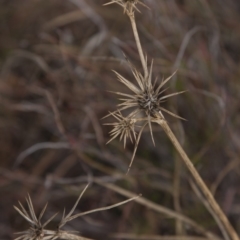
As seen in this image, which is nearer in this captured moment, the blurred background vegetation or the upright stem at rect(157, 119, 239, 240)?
the upright stem at rect(157, 119, 239, 240)

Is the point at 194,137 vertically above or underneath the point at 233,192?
above

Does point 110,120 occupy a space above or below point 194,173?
above

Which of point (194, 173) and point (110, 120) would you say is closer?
point (194, 173)

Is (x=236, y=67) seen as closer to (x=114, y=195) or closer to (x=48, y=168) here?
(x=114, y=195)

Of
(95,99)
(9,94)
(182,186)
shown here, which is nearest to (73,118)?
(95,99)

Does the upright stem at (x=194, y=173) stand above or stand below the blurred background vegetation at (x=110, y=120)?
below

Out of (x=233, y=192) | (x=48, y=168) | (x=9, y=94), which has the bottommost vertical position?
(x=233, y=192)

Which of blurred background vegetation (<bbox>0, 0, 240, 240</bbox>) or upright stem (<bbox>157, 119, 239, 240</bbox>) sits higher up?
blurred background vegetation (<bbox>0, 0, 240, 240</bbox>)

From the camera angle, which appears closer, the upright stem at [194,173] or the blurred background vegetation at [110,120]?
the upright stem at [194,173]
